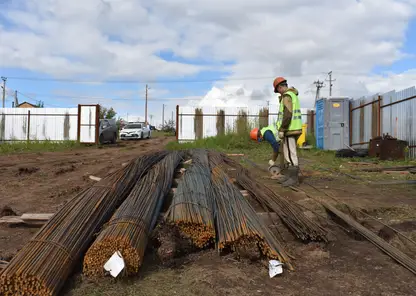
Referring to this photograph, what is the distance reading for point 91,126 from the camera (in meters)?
20.4

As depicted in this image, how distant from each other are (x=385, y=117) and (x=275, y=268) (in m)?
11.8

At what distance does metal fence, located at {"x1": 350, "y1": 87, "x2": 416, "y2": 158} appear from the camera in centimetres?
1105

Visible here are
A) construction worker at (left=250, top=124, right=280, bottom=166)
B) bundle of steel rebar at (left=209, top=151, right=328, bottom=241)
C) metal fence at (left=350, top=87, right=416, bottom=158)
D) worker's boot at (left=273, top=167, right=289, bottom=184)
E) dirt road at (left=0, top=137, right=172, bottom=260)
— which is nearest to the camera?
bundle of steel rebar at (left=209, top=151, right=328, bottom=241)

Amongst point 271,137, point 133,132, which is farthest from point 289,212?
point 133,132

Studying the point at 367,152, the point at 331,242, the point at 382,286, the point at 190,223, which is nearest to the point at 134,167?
the point at 190,223

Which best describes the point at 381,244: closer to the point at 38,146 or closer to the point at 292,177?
the point at 292,177

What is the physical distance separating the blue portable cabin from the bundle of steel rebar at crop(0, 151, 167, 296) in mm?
13068

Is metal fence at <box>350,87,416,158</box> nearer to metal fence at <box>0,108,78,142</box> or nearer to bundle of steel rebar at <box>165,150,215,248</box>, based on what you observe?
bundle of steel rebar at <box>165,150,215,248</box>

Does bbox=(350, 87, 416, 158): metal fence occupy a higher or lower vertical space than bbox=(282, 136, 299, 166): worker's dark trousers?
higher

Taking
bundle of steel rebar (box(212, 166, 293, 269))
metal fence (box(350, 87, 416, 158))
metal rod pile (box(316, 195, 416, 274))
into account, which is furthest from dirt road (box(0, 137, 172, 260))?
metal fence (box(350, 87, 416, 158))

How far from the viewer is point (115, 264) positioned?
246 cm

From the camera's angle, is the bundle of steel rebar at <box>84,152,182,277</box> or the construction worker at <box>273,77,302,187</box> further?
the construction worker at <box>273,77,302,187</box>

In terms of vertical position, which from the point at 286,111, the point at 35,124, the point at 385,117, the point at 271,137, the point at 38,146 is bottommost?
the point at 38,146

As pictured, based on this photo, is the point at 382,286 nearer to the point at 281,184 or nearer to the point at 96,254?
the point at 96,254
